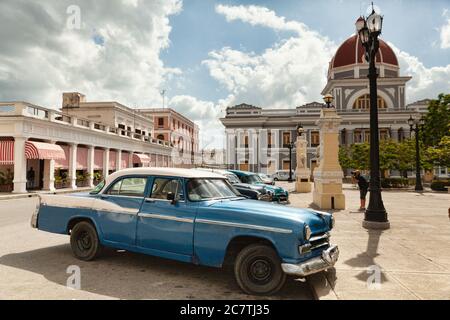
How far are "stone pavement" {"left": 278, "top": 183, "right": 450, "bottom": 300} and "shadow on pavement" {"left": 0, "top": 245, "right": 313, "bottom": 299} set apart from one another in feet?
1.83

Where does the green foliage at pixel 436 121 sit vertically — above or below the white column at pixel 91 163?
above

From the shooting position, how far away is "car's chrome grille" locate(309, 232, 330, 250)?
448 cm

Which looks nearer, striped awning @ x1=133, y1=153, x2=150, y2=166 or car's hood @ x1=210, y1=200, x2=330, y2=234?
car's hood @ x1=210, y1=200, x2=330, y2=234

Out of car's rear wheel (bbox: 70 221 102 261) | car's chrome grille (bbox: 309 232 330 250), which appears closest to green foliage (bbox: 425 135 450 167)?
car's chrome grille (bbox: 309 232 330 250)

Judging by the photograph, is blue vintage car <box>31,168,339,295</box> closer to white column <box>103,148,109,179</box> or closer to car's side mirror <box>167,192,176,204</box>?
car's side mirror <box>167,192,176,204</box>

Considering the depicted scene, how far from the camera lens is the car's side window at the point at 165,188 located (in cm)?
521

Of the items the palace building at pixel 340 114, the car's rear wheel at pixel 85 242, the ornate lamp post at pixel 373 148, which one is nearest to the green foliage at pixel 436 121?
the palace building at pixel 340 114

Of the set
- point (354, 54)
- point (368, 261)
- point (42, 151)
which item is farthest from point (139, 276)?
point (354, 54)

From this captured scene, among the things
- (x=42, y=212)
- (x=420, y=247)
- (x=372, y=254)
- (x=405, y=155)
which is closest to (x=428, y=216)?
(x=420, y=247)

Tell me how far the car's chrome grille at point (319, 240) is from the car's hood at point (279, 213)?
0.07 meters

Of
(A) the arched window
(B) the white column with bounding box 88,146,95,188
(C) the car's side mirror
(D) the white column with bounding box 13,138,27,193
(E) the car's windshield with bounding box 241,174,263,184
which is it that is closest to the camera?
(C) the car's side mirror

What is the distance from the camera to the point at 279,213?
446cm

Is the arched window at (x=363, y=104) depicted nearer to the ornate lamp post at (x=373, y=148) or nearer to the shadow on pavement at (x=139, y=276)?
the ornate lamp post at (x=373, y=148)

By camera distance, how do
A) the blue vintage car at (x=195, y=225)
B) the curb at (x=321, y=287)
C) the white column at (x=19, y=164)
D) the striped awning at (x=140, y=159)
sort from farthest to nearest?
the striped awning at (x=140, y=159) → the white column at (x=19, y=164) → the blue vintage car at (x=195, y=225) → the curb at (x=321, y=287)
